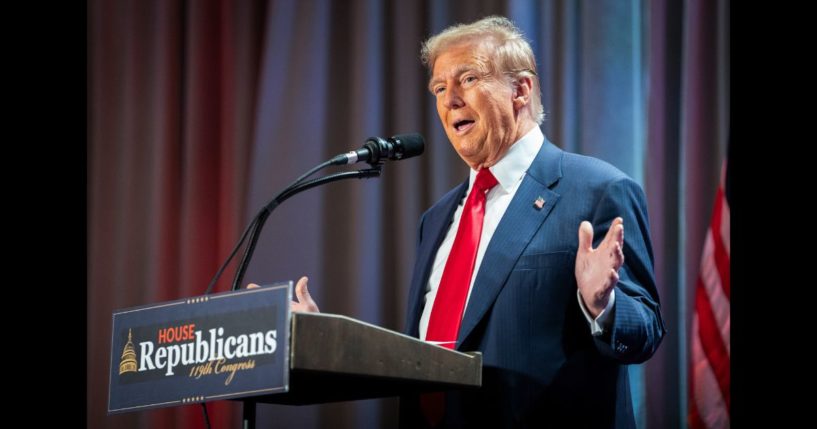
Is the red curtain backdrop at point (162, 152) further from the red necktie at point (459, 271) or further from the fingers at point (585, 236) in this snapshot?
the fingers at point (585, 236)

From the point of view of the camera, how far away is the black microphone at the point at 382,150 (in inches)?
80.7

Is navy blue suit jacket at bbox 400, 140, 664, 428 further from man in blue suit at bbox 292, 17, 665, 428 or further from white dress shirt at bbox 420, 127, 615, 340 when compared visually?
white dress shirt at bbox 420, 127, 615, 340

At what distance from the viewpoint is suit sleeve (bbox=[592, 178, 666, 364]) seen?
1.86 metres

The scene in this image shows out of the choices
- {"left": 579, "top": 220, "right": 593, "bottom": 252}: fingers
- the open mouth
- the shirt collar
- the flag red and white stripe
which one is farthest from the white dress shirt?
the flag red and white stripe

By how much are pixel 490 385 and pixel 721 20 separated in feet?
5.00

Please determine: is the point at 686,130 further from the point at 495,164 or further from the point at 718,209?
the point at 495,164

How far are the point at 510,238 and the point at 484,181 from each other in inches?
12.4

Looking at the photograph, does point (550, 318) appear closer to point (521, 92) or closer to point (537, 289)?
point (537, 289)

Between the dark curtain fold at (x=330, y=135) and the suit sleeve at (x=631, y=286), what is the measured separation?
0.81 metres

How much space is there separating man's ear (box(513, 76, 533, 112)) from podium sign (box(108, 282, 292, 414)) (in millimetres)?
1166

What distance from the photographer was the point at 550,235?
82.7 inches

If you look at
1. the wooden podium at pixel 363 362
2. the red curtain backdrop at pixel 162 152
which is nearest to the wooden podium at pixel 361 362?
the wooden podium at pixel 363 362

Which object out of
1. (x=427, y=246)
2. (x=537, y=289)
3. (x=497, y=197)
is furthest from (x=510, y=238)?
(x=427, y=246)
